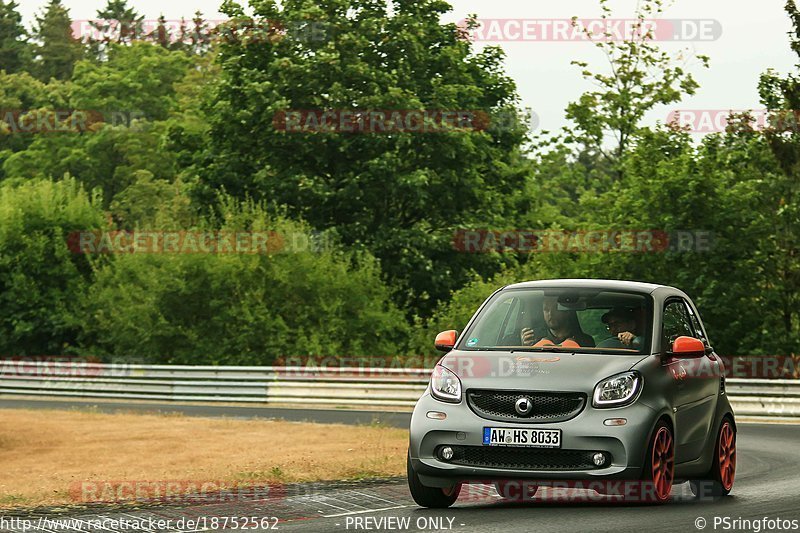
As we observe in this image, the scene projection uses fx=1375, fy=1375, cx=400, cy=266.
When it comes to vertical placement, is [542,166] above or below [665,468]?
above

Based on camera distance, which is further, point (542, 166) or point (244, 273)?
point (542, 166)

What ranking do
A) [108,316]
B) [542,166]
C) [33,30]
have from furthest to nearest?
1. [33,30]
2. [542,166]
3. [108,316]

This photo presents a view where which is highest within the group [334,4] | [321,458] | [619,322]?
[334,4]

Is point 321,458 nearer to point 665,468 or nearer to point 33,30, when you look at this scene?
point 665,468

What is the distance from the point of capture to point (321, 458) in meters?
17.2

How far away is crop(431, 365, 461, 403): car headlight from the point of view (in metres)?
10.4

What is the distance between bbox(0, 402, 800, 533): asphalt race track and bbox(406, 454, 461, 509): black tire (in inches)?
A: 3.5

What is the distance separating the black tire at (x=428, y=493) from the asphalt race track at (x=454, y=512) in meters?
0.09

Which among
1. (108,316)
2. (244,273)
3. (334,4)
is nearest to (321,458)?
(244,273)

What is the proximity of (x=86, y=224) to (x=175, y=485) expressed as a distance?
36306mm

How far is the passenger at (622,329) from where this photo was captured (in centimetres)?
1095

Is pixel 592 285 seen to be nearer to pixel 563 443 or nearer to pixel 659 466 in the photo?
pixel 659 466

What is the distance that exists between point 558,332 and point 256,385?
22682mm

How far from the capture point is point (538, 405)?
Answer: 400 inches
